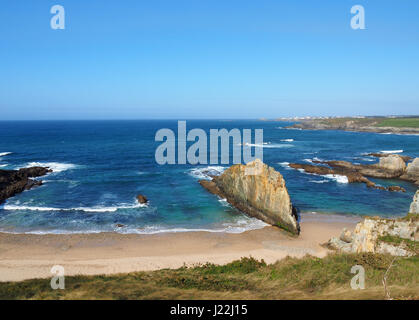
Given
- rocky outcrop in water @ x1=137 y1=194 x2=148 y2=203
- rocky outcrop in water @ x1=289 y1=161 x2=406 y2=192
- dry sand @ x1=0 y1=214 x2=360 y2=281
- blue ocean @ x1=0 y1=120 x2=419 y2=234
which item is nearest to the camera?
dry sand @ x1=0 y1=214 x2=360 y2=281

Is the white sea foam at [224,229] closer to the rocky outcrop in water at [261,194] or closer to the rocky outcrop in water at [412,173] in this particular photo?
the rocky outcrop in water at [261,194]

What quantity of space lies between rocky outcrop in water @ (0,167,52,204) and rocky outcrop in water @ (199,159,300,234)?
84.6 ft

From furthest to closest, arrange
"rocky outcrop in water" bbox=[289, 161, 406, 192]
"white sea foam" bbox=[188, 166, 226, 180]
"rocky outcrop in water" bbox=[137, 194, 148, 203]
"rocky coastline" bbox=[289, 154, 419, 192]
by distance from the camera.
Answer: "white sea foam" bbox=[188, 166, 226, 180], "rocky coastline" bbox=[289, 154, 419, 192], "rocky outcrop in water" bbox=[289, 161, 406, 192], "rocky outcrop in water" bbox=[137, 194, 148, 203]

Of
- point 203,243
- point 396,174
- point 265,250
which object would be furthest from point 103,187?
point 396,174

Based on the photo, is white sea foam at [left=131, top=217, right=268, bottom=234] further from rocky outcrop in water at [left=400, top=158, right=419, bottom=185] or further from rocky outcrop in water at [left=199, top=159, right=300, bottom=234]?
rocky outcrop in water at [left=400, top=158, right=419, bottom=185]

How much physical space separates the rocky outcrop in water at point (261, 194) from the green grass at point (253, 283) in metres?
9.75

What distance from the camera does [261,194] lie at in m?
28.7

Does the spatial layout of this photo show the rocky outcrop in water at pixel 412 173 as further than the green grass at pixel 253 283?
Yes

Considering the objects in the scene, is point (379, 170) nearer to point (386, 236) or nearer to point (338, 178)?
point (338, 178)

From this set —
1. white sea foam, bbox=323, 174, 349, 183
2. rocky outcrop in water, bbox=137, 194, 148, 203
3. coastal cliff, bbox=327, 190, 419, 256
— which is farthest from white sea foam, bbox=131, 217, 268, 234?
white sea foam, bbox=323, 174, 349, 183

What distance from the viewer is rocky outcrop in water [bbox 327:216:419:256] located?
17.8 metres

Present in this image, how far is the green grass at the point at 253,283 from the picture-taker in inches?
462

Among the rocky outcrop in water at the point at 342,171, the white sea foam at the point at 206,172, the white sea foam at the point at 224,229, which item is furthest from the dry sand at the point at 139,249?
the white sea foam at the point at 206,172

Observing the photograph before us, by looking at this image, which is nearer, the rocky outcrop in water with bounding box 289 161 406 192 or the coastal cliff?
the coastal cliff
